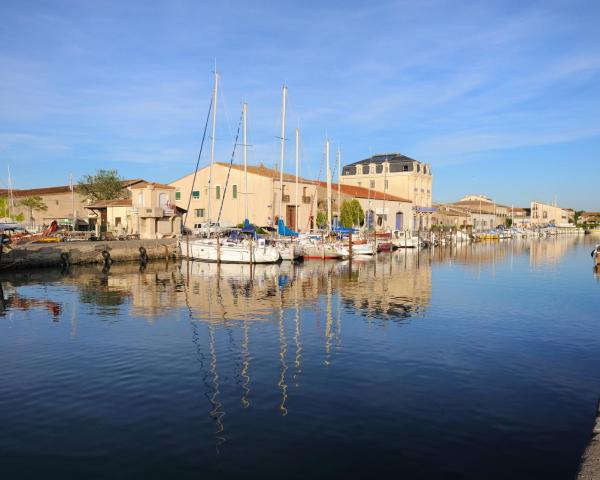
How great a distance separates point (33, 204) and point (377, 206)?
52284mm

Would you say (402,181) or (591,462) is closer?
(591,462)

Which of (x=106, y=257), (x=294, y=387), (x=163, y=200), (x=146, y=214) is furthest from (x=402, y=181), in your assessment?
(x=294, y=387)

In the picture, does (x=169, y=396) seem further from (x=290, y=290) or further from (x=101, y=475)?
(x=290, y=290)

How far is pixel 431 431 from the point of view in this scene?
10.6 metres

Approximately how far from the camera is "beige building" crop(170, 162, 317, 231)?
6450 cm

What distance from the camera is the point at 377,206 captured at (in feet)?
287

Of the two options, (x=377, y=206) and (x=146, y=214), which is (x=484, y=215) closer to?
(x=377, y=206)

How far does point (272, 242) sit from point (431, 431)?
40696mm

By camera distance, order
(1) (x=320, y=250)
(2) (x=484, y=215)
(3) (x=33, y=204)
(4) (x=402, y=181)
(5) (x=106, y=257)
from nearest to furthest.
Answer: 1. (5) (x=106, y=257)
2. (1) (x=320, y=250)
3. (3) (x=33, y=204)
4. (4) (x=402, y=181)
5. (2) (x=484, y=215)

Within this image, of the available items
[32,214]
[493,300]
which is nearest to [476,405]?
[493,300]

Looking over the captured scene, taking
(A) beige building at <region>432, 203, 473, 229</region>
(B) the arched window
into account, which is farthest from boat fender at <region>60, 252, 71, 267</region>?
(A) beige building at <region>432, 203, 473, 229</region>

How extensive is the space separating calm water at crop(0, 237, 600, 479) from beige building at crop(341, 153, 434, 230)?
76142 millimetres

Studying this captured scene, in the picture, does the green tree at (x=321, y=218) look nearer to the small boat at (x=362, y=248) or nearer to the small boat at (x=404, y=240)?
the small boat at (x=404, y=240)

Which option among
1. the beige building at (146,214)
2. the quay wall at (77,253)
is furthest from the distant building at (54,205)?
the quay wall at (77,253)
